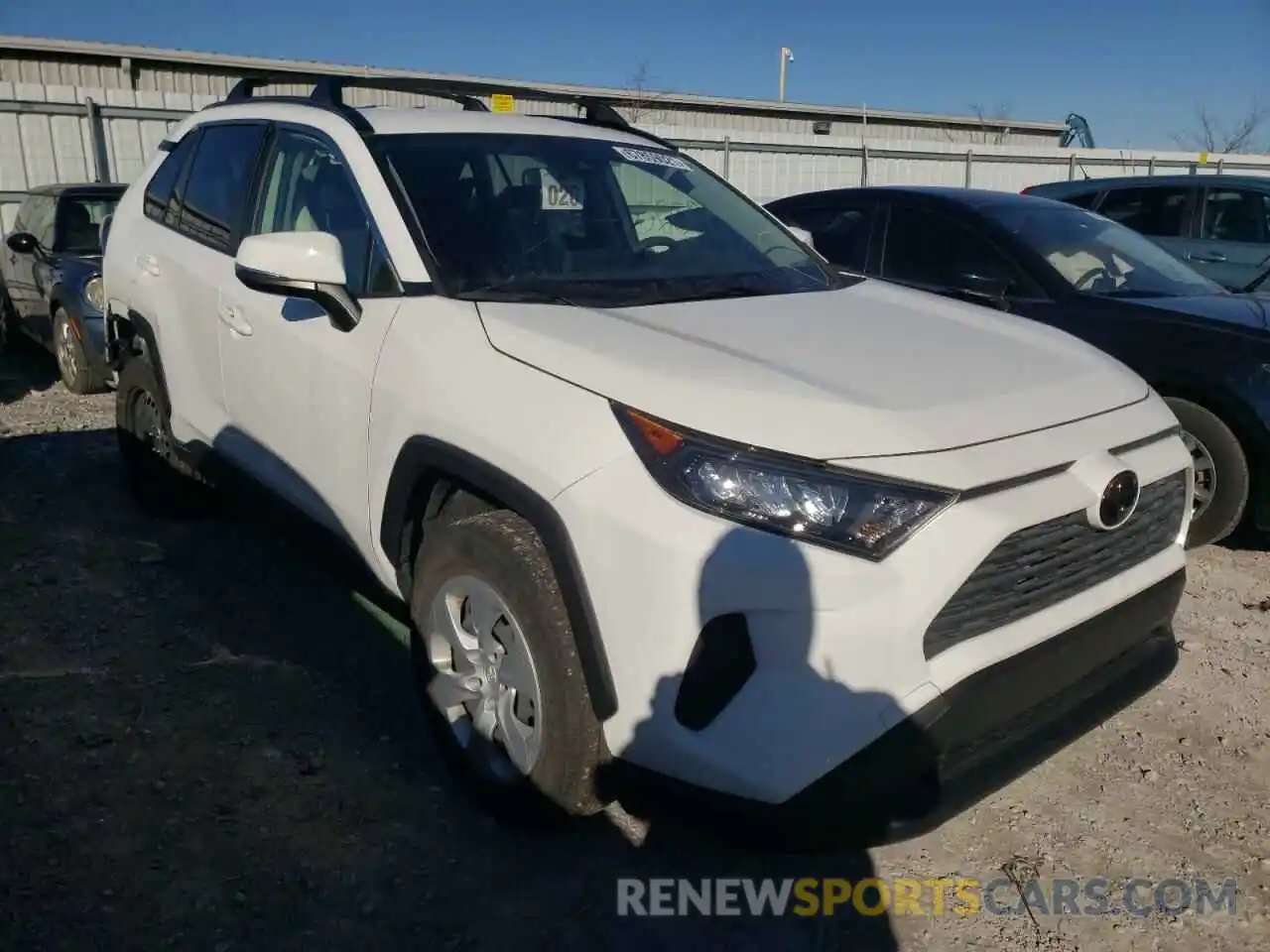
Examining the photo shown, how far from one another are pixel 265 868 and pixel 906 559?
5.65 ft

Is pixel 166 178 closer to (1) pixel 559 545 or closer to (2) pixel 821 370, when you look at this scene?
(1) pixel 559 545

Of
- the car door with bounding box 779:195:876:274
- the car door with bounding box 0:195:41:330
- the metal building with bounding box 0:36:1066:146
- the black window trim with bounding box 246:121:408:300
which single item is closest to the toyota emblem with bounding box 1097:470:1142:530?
the black window trim with bounding box 246:121:408:300

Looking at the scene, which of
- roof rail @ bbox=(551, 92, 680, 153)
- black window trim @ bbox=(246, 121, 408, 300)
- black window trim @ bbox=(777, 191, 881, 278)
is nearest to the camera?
black window trim @ bbox=(246, 121, 408, 300)

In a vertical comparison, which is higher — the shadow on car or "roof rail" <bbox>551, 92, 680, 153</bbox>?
"roof rail" <bbox>551, 92, 680, 153</bbox>

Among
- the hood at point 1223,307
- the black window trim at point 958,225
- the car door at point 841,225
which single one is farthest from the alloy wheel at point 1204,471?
the car door at point 841,225

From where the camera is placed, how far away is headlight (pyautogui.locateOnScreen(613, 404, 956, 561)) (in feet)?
6.41

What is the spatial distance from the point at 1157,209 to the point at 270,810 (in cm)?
814

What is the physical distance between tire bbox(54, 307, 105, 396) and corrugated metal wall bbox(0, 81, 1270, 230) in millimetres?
3537

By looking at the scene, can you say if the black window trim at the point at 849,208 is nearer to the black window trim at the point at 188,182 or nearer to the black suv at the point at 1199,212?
the black suv at the point at 1199,212

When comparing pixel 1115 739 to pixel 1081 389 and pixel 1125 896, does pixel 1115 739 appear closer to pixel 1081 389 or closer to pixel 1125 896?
pixel 1125 896

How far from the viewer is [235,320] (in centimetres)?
341

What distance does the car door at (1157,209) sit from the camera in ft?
26.5

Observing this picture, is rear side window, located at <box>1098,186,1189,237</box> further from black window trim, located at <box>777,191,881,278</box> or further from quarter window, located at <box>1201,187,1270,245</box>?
black window trim, located at <box>777,191,881,278</box>

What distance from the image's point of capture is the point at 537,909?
238cm
